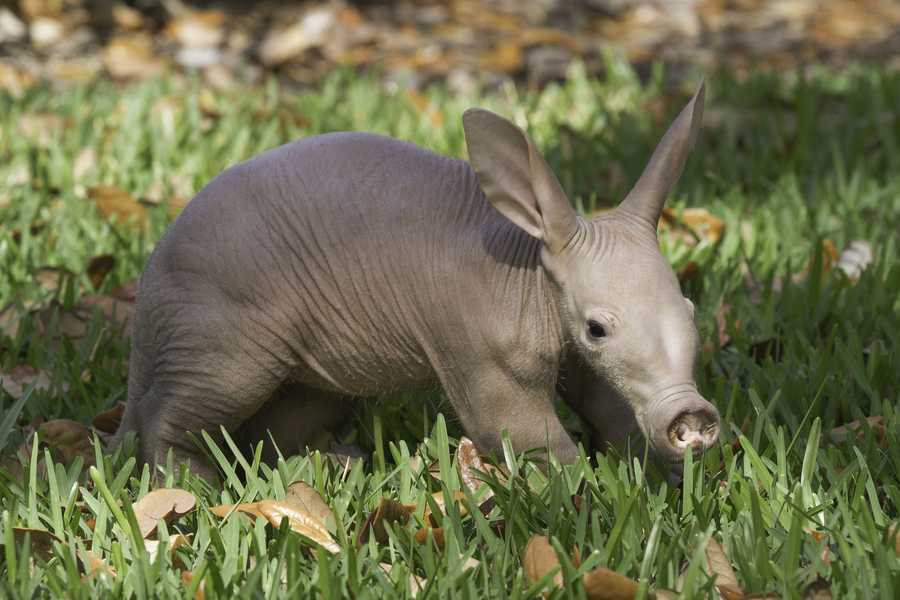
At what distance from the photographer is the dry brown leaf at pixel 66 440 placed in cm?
297

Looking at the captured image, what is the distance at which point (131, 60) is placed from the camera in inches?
273

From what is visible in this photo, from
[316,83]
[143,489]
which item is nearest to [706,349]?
[143,489]

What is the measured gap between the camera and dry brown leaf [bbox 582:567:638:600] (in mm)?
2139

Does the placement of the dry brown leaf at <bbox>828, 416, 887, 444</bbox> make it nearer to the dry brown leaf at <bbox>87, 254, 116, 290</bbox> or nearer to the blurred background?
the dry brown leaf at <bbox>87, 254, 116, 290</bbox>

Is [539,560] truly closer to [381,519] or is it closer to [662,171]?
[381,519]

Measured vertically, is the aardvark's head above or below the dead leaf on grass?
above

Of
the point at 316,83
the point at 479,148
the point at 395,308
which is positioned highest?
the point at 479,148

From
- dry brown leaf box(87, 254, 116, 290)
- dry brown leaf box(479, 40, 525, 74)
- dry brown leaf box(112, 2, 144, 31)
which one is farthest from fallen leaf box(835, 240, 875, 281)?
dry brown leaf box(112, 2, 144, 31)

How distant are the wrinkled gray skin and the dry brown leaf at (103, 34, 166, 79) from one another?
3978mm

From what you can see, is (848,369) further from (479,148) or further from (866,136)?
(866,136)

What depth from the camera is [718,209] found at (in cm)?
454

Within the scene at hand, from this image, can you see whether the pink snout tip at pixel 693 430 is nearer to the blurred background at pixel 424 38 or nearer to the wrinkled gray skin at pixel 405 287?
the wrinkled gray skin at pixel 405 287

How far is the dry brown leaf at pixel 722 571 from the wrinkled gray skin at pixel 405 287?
0.94 ft

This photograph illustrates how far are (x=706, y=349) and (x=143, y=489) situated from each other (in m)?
1.51
